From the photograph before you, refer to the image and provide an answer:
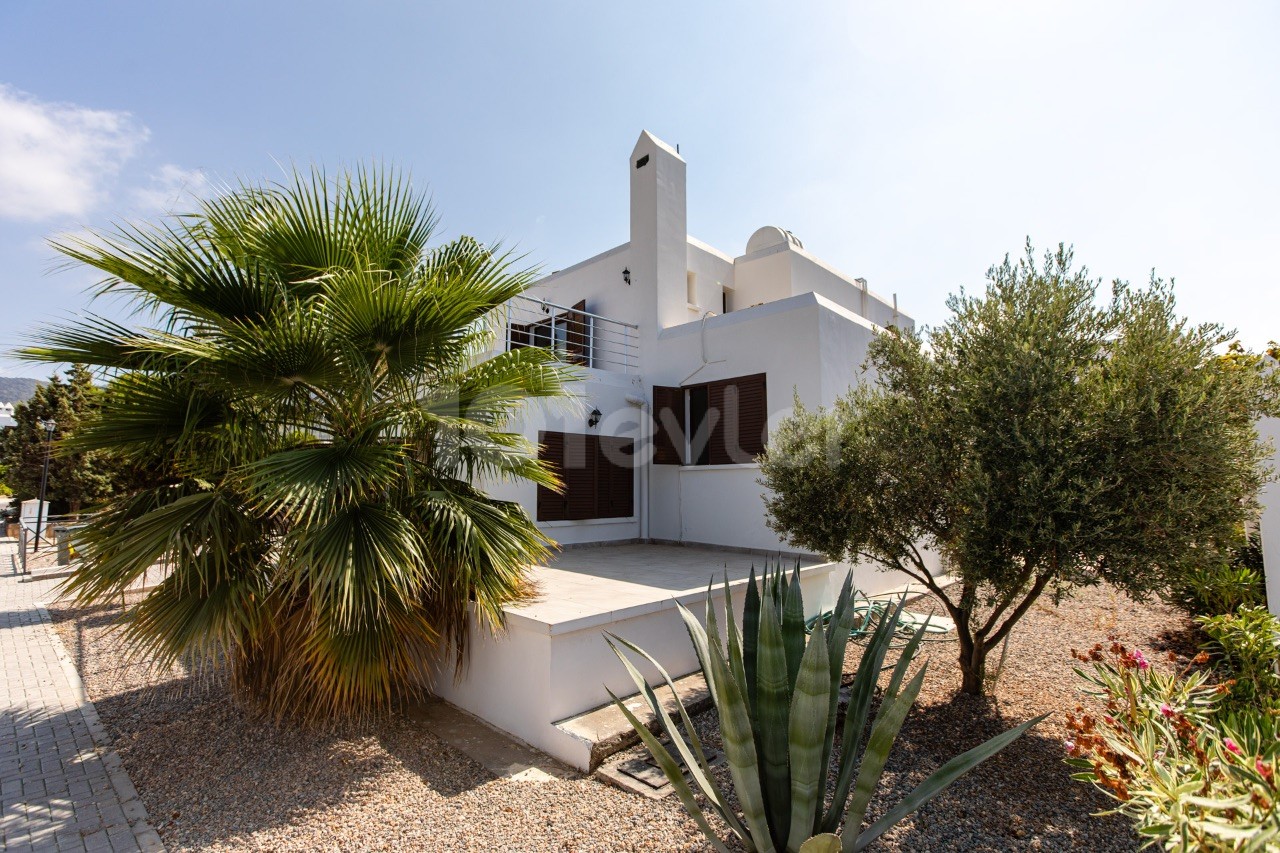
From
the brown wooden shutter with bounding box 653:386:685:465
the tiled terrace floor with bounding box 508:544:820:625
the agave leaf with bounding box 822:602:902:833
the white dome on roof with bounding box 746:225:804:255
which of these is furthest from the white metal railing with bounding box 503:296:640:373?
the agave leaf with bounding box 822:602:902:833

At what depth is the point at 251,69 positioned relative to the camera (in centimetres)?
721

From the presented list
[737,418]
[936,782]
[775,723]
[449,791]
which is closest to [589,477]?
[737,418]

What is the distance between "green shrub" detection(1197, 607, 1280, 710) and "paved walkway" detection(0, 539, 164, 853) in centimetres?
784

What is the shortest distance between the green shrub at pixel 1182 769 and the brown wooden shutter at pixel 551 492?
900 cm

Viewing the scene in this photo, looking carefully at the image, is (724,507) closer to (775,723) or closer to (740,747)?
(775,723)

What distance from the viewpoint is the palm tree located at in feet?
15.4

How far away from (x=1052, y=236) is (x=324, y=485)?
21.2 ft

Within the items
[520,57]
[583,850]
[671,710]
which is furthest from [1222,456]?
[520,57]

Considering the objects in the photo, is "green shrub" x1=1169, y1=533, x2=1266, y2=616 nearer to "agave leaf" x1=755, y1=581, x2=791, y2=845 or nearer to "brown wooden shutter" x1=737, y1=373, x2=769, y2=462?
"brown wooden shutter" x1=737, y1=373, x2=769, y2=462

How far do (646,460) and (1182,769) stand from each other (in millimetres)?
10630

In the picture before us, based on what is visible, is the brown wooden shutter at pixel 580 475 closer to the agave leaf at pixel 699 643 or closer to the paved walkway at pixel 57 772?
the paved walkway at pixel 57 772

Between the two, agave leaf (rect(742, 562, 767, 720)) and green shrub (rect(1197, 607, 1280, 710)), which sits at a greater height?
agave leaf (rect(742, 562, 767, 720))

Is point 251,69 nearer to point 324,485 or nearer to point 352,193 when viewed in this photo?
point 352,193

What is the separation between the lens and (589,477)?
12.3 m
